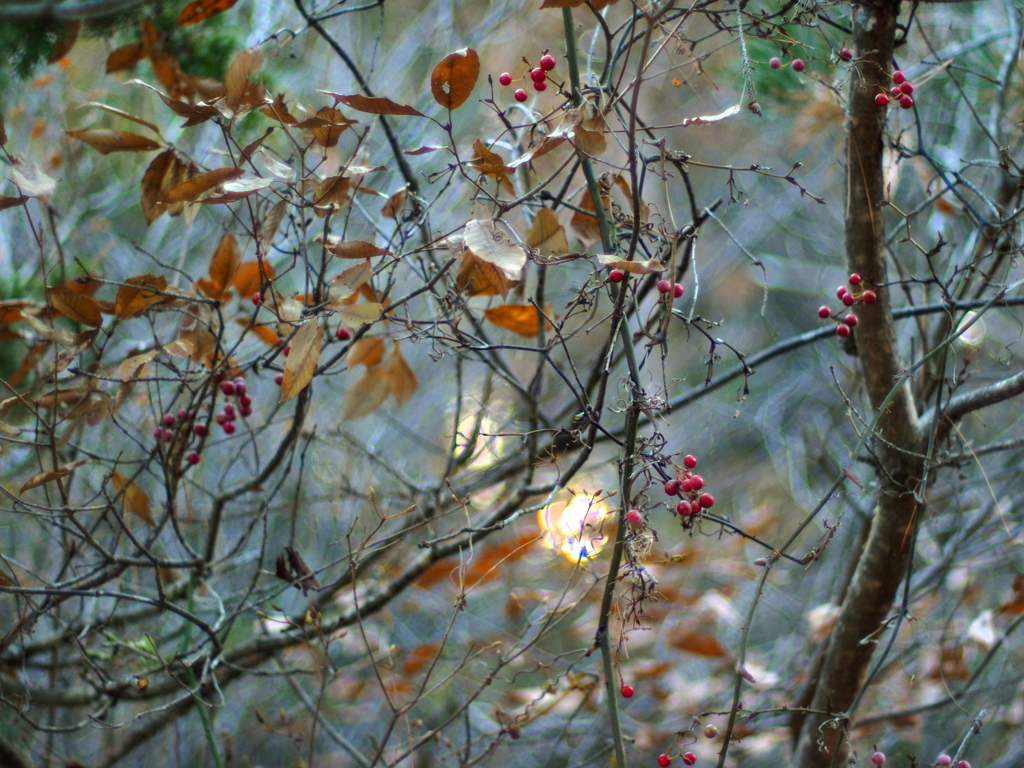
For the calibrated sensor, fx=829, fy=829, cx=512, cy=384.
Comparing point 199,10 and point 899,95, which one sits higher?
point 199,10

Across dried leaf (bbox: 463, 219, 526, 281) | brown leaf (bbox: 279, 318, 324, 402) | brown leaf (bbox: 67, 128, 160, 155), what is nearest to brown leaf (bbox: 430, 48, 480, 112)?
dried leaf (bbox: 463, 219, 526, 281)

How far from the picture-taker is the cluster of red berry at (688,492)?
0.74 m

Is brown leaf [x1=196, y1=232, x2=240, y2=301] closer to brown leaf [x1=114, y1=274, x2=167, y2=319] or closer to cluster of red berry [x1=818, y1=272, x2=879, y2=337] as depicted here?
brown leaf [x1=114, y1=274, x2=167, y2=319]

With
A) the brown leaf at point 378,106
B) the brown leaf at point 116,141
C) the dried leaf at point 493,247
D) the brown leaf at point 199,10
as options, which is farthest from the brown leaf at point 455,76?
the brown leaf at point 199,10

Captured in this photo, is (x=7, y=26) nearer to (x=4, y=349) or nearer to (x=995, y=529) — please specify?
(x=4, y=349)

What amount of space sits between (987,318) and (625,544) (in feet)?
6.44

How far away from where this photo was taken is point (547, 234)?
1.00 metres

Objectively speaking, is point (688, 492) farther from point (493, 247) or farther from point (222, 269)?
point (222, 269)

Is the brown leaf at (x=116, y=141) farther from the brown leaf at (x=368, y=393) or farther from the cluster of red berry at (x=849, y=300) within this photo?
the cluster of red berry at (x=849, y=300)

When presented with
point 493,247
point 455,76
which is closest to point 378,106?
point 455,76

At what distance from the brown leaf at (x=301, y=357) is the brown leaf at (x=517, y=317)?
258mm

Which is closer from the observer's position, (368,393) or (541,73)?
(541,73)

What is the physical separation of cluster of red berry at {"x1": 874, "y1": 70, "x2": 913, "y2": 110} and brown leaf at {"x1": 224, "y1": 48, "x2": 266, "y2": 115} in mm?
663

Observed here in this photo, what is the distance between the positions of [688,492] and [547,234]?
380 millimetres
